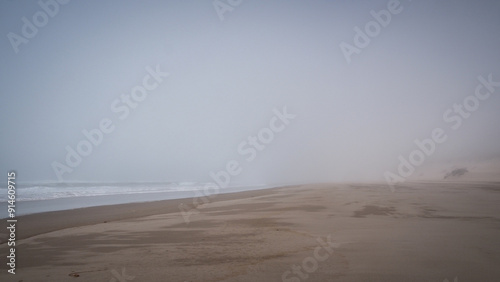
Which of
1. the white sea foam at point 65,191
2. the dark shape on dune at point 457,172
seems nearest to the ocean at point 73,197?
the white sea foam at point 65,191

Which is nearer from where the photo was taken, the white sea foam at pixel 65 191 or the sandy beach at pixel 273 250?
the sandy beach at pixel 273 250

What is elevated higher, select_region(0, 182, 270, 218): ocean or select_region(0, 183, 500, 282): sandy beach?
select_region(0, 182, 270, 218): ocean

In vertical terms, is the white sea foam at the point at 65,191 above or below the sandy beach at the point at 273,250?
above

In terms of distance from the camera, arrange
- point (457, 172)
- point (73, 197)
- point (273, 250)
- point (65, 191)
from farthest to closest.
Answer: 1. point (457, 172)
2. point (65, 191)
3. point (73, 197)
4. point (273, 250)

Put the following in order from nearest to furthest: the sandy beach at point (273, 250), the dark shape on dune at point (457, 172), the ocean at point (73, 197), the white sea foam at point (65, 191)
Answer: the sandy beach at point (273, 250)
the ocean at point (73, 197)
the white sea foam at point (65, 191)
the dark shape on dune at point (457, 172)

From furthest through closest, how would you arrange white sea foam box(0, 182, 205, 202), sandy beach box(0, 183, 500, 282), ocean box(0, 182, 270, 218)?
white sea foam box(0, 182, 205, 202) < ocean box(0, 182, 270, 218) < sandy beach box(0, 183, 500, 282)

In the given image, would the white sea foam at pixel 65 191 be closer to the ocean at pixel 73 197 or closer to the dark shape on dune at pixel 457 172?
the ocean at pixel 73 197

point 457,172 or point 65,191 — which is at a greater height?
point 65,191

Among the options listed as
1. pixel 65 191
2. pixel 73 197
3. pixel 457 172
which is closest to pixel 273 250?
pixel 73 197

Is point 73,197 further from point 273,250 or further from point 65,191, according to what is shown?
point 273,250

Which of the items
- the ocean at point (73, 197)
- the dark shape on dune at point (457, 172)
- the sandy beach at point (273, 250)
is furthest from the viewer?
the dark shape on dune at point (457, 172)

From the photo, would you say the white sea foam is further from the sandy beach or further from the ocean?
the sandy beach

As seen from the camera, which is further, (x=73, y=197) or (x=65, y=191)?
(x=65, y=191)

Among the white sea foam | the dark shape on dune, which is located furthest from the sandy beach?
the dark shape on dune
